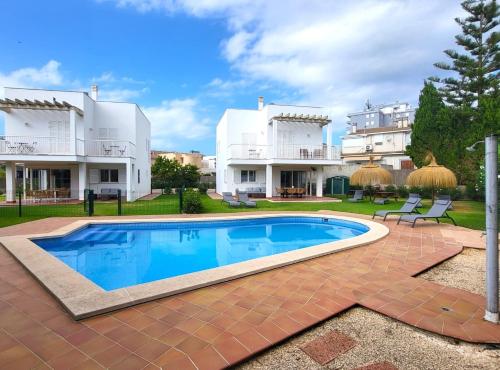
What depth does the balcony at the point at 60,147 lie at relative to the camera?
1784 cm

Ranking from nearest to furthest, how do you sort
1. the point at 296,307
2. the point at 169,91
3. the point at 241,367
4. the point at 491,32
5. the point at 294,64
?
the point at 241,367, the point at 296,307, the point at 294,64, the point at 491,32, the point at 169,91

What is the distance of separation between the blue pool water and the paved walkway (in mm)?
1875

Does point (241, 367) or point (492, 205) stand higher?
point (492, 205)

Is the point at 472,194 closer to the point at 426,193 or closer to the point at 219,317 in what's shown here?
the point at 426,193

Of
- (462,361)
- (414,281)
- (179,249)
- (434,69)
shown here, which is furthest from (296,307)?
(434,69)

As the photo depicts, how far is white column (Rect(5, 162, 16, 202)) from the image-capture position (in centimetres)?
1805

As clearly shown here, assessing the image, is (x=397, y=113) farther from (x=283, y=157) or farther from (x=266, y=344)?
(x=266, y=344)

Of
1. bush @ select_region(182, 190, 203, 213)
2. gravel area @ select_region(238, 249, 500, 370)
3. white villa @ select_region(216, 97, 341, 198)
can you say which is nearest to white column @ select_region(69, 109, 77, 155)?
bush @ select_region(182, 190, 203, 213)

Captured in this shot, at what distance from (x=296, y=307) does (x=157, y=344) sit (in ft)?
5.67

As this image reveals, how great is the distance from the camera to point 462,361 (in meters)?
2.81

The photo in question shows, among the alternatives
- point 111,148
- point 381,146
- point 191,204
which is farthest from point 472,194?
point 111,148

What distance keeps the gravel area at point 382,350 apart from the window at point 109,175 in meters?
20.5

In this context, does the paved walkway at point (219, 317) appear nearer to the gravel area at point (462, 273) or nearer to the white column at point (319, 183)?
the gravel area at point (462, 273)

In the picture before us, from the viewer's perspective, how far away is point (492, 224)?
11.1 ft
